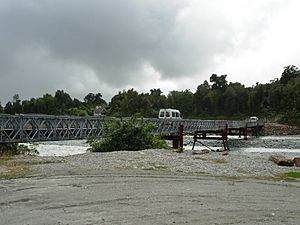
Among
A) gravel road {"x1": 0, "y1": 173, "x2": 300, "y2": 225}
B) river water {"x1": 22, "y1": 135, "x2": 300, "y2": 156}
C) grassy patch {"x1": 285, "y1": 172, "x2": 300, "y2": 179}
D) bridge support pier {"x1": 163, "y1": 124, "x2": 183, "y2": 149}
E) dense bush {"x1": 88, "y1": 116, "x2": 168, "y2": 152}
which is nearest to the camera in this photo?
gravel road {"x1": 0, "y1": 173, "x2": 300, "y2": 225}

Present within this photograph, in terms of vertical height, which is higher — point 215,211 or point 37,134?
point 37,134

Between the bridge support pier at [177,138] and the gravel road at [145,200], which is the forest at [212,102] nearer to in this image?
the bridge support pier at [177,138]

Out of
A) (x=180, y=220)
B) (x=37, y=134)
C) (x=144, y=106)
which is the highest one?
(x=144, y=106)

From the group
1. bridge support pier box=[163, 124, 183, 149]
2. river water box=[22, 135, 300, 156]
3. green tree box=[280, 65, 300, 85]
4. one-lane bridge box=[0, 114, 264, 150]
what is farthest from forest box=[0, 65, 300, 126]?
one-lane bridge box=[0, 114, 264, 150]

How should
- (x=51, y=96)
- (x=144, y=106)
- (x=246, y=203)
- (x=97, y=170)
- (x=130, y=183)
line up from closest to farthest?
(x=246, y=203), (x=130, y=183), (x=97, y=170), (x=144, y=106), (x=51, y=96)

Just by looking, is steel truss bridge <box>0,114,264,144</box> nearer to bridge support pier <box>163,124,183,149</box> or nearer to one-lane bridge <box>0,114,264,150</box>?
one-lane bridge <box>0,114,264,150</box>

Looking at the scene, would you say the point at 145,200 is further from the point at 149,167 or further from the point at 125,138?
the point at 125,138

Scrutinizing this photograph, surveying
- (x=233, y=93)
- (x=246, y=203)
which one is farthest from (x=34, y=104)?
(x=246, y=203)

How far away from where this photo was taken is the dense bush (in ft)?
92.2

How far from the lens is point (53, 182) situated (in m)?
14.5

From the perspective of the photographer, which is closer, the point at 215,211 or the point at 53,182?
the point at 215,211

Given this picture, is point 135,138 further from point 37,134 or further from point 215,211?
point 215,211

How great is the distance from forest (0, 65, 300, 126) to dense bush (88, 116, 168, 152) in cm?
7503

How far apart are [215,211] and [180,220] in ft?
4.25
